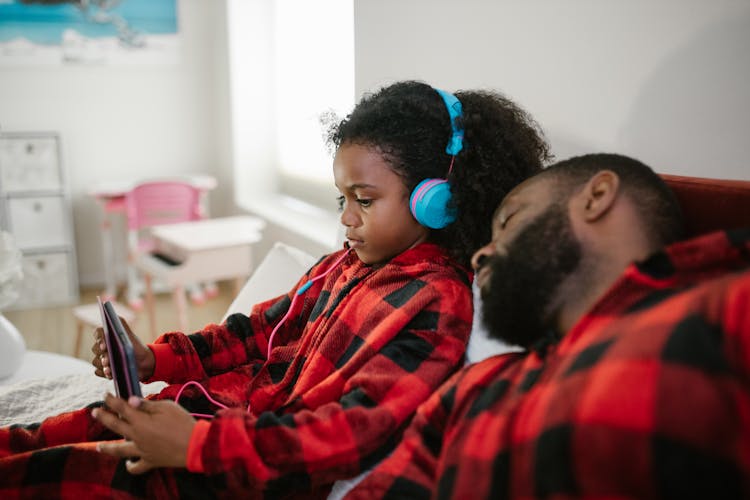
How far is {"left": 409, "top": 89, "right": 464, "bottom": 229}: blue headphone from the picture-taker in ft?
3.39

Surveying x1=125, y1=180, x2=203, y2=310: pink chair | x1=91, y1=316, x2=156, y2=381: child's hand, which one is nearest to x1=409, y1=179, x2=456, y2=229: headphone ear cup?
x1=91, y1=316, x2=156, y2=381: child's hand

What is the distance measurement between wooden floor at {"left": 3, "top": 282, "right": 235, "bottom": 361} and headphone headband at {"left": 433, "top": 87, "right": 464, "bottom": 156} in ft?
7.43

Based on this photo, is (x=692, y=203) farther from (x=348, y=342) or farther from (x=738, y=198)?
(x=348, y=342)

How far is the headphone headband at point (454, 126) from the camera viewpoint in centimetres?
107

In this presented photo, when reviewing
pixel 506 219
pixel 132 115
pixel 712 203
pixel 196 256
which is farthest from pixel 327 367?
pixel 132 115

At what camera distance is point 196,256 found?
269 centimetres

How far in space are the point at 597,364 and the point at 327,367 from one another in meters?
0.53

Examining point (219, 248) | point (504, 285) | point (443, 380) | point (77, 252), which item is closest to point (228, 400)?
point (443, 380)

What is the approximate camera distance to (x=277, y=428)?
33.7 inches

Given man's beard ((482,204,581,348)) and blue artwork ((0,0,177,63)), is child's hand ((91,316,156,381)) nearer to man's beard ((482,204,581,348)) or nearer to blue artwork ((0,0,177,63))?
man's beard ((482,204,581,348))

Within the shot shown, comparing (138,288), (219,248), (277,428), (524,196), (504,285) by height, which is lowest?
(138,288)

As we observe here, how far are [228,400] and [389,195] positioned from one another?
49 cm

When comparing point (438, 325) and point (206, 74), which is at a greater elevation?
point (206, 74)

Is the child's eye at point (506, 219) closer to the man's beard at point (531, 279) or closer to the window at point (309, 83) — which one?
the man's beard at point (531, 279)
